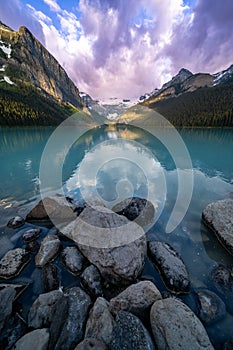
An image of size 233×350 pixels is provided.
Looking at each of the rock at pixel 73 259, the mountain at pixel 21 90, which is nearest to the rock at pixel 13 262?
the rock at pixel 73 259

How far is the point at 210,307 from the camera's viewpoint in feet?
14.0

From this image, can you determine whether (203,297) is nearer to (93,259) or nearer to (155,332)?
(155,332)

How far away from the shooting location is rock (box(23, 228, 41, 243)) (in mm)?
6688

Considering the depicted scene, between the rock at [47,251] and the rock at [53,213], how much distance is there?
1.68m

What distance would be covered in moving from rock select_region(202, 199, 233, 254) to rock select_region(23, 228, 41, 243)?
7973 millimetres

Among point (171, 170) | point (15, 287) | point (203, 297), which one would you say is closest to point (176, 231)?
point (203, 297)

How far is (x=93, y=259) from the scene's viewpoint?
5.25 m

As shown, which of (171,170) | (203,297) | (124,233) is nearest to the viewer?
(203,297)

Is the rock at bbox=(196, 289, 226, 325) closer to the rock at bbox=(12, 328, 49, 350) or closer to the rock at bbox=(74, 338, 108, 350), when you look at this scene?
the rock at bbox=(74, 338, 108, 350)

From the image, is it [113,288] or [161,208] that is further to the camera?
[161,208]

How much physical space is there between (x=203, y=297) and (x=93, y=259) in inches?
135

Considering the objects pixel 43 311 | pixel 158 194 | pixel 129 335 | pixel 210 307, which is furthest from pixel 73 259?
pixel 158 194

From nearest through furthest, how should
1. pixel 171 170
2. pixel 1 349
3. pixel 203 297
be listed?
pixel 1 349, pixel 203 297, pixel 171 170

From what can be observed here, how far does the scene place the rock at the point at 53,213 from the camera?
26.2ft
